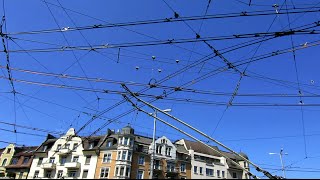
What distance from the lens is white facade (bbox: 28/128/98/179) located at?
55.2 meters

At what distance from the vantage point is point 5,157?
6347 cm

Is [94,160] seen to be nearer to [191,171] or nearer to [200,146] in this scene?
[191,171]

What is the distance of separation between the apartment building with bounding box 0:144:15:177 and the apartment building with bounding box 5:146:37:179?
28.7 inches

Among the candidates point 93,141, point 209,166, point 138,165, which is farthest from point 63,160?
point 209,166

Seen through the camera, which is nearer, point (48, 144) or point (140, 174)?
point (140, 174)

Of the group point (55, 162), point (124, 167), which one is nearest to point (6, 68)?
point (124, 167)

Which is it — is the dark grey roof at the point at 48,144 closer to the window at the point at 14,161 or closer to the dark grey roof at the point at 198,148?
the window at the point at 14,161

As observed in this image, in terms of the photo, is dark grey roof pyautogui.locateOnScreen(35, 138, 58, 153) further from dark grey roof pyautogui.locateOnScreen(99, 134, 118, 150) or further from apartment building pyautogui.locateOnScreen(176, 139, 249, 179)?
apartment building pyautogui.locateOnScreen(176, 139, 249, 179)

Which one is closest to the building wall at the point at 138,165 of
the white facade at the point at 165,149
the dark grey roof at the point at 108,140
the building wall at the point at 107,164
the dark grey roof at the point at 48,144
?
the white facade at the point at 165,149

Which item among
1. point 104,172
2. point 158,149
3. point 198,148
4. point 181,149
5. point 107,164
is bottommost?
point 104,172

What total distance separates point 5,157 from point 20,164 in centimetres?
527

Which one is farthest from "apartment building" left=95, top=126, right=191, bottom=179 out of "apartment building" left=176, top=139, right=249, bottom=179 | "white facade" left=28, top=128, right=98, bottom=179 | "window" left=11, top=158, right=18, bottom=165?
"window" left=11, top=158, right=18, bottom=165

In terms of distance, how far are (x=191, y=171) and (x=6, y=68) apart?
145 ft

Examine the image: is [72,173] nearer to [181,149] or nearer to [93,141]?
[93,141]
